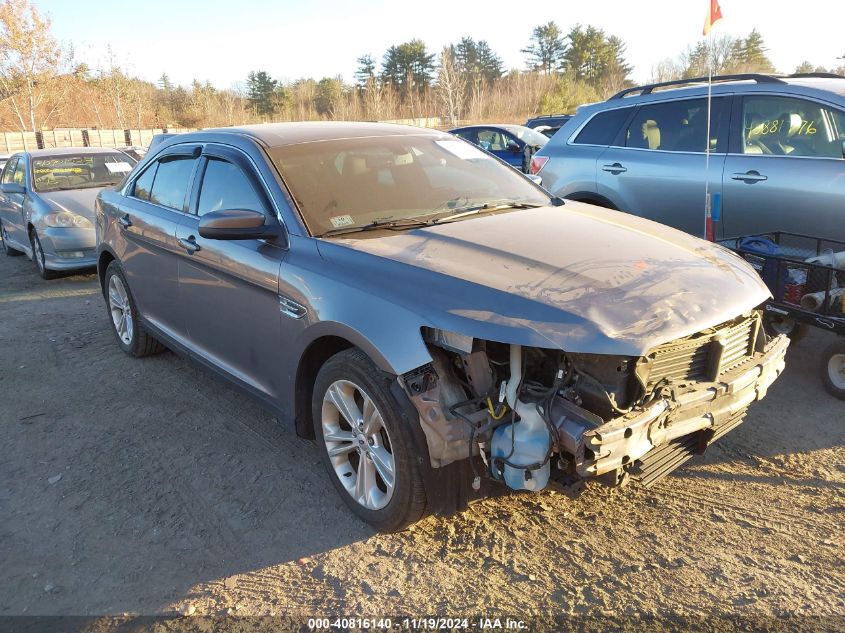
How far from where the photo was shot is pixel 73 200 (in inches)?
359

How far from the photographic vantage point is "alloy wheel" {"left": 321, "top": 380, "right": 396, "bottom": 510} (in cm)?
300

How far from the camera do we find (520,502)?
329 cm

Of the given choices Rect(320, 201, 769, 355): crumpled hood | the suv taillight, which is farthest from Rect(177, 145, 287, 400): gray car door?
the suv taillight

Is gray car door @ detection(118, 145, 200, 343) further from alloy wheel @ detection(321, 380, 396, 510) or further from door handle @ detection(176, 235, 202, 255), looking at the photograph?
alloy wheel @ detection(321, 380, 396, 510)

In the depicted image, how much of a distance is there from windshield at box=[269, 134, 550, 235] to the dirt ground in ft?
4.01

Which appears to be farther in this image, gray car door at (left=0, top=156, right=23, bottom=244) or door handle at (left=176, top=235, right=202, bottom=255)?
gray car door at (left=0, top=156, right=23, bottom=244)

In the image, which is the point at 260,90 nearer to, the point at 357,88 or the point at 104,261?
the point at 357,88

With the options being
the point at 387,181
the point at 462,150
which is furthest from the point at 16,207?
the point at 387,181

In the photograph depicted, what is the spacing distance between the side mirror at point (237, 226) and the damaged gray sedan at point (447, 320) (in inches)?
0.4

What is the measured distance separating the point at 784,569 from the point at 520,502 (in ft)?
3.78

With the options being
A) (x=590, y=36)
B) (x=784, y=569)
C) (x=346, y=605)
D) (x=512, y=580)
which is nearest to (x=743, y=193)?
(x=784, y=569)

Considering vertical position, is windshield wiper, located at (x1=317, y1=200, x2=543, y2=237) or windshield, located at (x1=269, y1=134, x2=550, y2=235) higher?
windshield, located at (x1=269, y1=134, x2=550, y2=235)

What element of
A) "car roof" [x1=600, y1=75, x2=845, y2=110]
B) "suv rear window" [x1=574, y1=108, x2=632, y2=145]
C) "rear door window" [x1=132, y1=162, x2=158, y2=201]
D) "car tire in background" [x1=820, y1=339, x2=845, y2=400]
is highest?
"car roof" [x1=600, y1=75, x2=845, y2=110]

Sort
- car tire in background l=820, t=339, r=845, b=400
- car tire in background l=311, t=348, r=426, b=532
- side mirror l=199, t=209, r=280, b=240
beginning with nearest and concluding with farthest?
car tire in background l=311, t=348, r=426, b=532, side mirror l=199, t=209, r=280, b=240, car tire in background l=820, t=339, r=845, b=400
